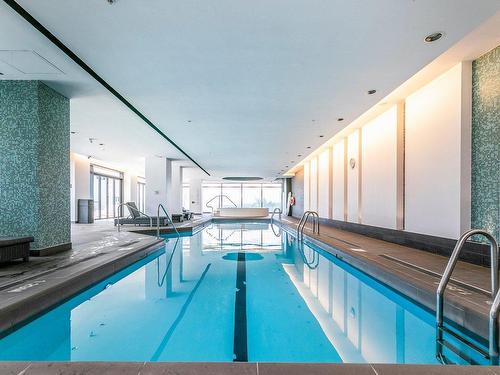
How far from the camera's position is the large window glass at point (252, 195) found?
90.2 feet

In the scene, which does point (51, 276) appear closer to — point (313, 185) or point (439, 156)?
point (439, 156)

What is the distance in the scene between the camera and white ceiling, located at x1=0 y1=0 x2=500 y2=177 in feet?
8.23

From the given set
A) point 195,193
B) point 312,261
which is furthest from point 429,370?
point 195,193

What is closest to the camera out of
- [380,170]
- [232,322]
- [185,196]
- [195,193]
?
[232,322]

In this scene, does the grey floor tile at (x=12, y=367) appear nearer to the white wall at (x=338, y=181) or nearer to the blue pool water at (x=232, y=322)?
the blue pool water at (x=232, y=322)

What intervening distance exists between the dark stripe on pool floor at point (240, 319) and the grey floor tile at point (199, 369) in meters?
0.67

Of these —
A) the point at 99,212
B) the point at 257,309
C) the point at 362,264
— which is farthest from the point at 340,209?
the point at 99,212

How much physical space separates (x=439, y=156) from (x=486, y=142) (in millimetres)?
816

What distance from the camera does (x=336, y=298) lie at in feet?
11.3

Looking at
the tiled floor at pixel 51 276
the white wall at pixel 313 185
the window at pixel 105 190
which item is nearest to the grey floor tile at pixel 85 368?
the tiled floor at pixel 51 276

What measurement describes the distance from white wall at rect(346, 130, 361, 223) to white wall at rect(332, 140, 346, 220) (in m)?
0.42

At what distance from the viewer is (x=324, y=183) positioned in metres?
11.2

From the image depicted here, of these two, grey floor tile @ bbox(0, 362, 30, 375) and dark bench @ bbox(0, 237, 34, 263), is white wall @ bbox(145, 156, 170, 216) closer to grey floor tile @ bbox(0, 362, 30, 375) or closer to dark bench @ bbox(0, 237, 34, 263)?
dark bench @ bbox(0, 237, 34, 263)

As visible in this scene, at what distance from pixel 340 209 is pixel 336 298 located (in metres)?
6.28
